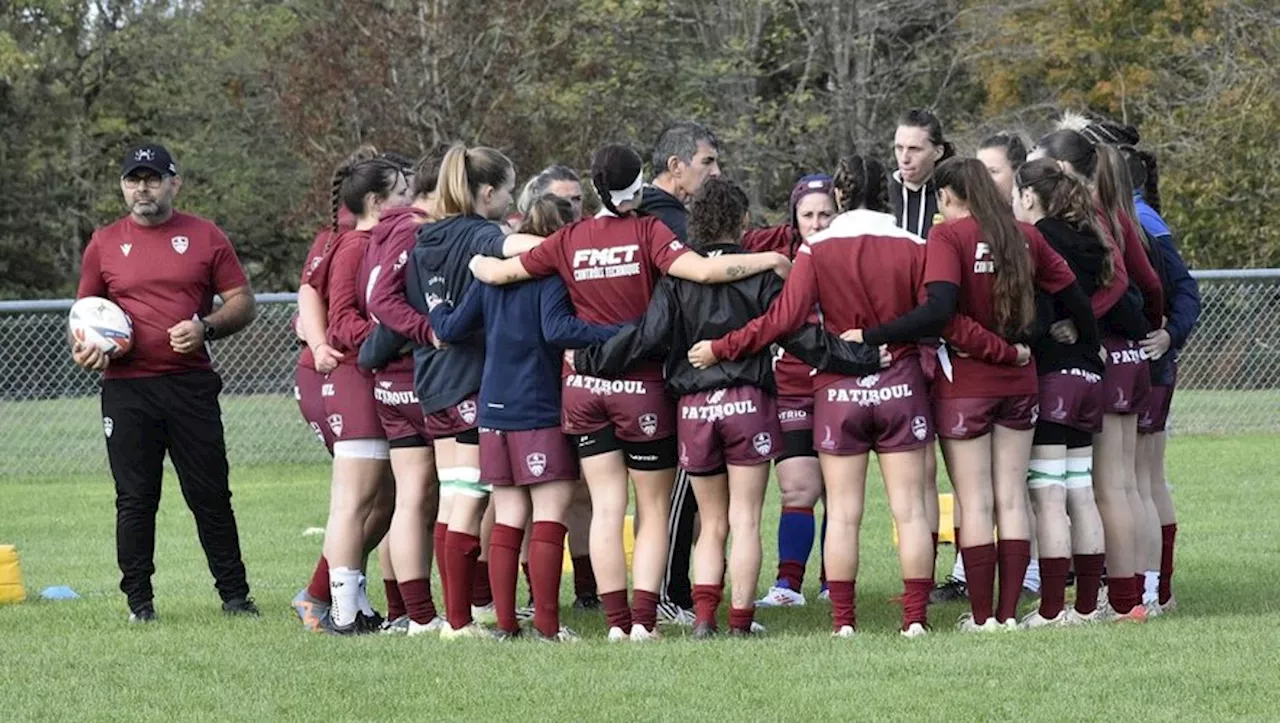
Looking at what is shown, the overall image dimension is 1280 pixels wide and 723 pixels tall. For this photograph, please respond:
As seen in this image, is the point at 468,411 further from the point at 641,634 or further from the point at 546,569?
the point at 641,634

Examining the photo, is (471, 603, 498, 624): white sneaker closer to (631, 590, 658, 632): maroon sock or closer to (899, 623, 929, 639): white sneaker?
(631, 590, 658, 632): maroon sock

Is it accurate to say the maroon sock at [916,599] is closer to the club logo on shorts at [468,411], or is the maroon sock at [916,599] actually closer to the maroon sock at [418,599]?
the club logo on shorts at [468,411]

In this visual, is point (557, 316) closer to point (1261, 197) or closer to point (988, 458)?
point (988, 458)

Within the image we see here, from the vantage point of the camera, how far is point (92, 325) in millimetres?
9367

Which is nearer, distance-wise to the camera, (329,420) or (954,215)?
(954,215)

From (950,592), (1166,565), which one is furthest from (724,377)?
(1166,565)

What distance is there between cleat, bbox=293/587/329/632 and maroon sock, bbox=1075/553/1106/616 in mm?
3351

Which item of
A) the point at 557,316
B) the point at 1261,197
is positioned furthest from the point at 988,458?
the point at 1261,197

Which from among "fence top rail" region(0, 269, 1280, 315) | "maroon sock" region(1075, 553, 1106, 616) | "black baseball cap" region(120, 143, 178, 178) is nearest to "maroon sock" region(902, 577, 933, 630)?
"maroon sock" region(1075, 553, 1106, 616)

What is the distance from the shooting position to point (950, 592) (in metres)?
10.1

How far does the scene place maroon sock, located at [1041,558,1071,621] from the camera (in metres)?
8.53

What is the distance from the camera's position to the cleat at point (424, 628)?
351 inches

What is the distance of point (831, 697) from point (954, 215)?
2336 millimetres

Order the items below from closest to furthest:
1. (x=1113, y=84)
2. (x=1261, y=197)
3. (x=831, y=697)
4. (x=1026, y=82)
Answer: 1. (x=831, y=697)
2. (x=1261, y=197)
3. (x=1113, y=84)
4. (x=1026, y=82)
